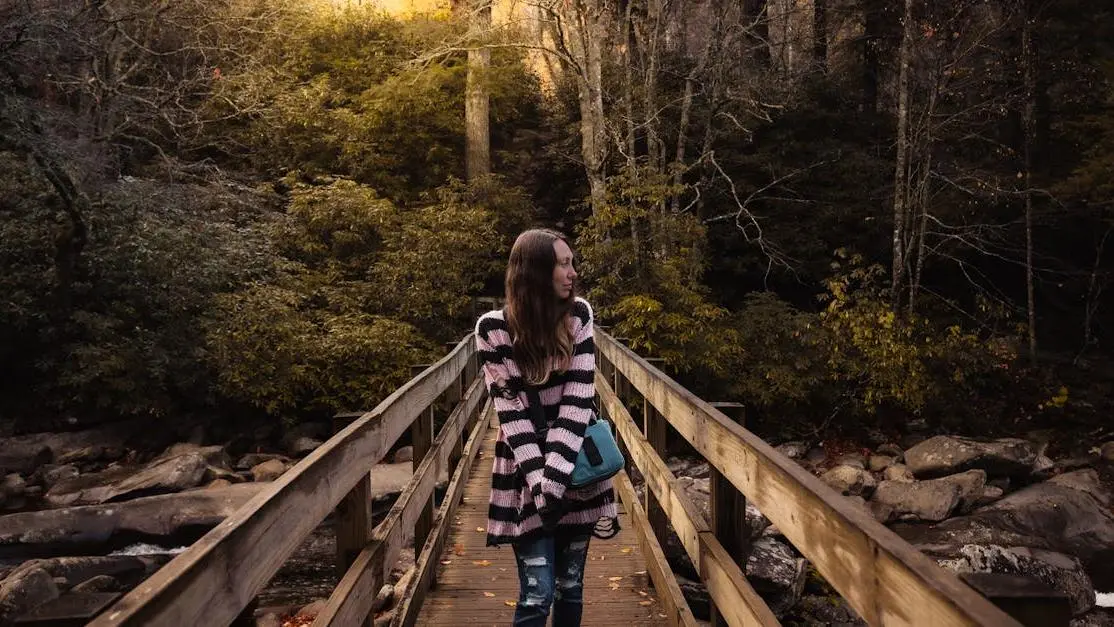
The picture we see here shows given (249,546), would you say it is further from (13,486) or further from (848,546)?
(13,486)

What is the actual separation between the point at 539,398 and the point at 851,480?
985cm

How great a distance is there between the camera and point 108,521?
9.62 m

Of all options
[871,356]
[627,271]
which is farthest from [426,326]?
[871,356]

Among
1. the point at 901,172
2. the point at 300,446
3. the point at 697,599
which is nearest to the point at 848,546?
the point at 697,599

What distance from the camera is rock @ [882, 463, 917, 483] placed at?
11.8 m

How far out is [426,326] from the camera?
599 inches

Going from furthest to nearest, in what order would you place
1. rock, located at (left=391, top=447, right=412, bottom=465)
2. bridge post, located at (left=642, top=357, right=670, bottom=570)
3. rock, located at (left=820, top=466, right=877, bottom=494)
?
rock, located at (left=391, top=447, right=412, bottom=465) → rock, located at (left=820, top=466, right=877, bottom=494) → bridge post, located at (left=642, top=357, right=670, bottom=570)

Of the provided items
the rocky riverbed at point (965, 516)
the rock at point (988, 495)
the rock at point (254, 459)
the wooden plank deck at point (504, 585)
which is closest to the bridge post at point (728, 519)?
the wooden plank deck at point (504, 585)

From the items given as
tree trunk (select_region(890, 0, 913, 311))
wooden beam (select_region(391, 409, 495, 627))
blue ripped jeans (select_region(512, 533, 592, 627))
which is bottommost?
wooden beam (select_region(391, 409, 495, 627))

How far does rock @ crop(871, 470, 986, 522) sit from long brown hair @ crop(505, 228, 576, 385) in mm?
9008

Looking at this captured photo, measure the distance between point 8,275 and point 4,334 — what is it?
1.48 metres

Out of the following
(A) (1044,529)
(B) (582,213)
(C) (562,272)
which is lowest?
(A) (1044,529)

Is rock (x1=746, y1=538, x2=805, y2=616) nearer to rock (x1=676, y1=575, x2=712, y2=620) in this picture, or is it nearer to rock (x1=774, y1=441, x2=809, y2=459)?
rock (x1=676, y1=575, x2=712, y2=620)

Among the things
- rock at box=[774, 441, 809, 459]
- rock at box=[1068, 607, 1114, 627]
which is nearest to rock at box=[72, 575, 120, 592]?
rock at box=[1068, 607, 1114, 627]
